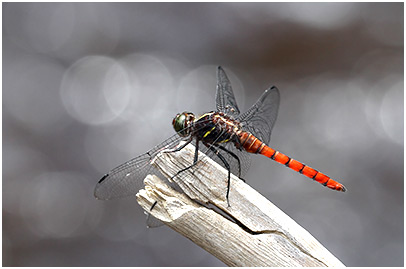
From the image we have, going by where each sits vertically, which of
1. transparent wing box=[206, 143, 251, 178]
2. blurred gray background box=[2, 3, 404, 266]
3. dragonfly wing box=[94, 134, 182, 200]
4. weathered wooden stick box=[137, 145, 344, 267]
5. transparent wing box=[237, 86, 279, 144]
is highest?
blurred gray background box=[2, 3, 404, 266]

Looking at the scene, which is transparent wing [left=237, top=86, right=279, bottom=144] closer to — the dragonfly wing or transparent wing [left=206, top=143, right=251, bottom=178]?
transparent wing [left=206, top=143, right=251, bottom=178]

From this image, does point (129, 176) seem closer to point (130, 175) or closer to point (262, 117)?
point (130, 175)

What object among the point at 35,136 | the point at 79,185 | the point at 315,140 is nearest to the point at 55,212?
the point at 79,185

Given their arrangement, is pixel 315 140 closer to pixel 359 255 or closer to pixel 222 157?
pixel 359 255

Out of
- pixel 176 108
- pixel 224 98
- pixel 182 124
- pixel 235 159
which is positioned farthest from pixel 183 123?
pixel 176 108

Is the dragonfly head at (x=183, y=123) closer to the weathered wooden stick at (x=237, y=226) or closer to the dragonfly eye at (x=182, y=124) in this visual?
the dragonfly eye at (x=182, y=124)

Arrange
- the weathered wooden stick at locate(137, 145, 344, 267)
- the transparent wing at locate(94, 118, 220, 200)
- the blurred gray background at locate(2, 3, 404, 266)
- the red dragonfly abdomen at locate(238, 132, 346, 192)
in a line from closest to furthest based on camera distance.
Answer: the weathered wooden stick at locate(137, 145, 344, 267) → the transparent wing at locate(94, 118, 220, 200) → the red dragonfly abdomen at locate(238, 132, 346, 192) → the blurred gray background at locate(2, 3, 404, 266)

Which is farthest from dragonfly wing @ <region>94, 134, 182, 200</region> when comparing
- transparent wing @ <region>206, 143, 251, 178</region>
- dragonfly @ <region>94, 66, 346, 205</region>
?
transparent wing @ <region>206, 143, 251, 178</region>
